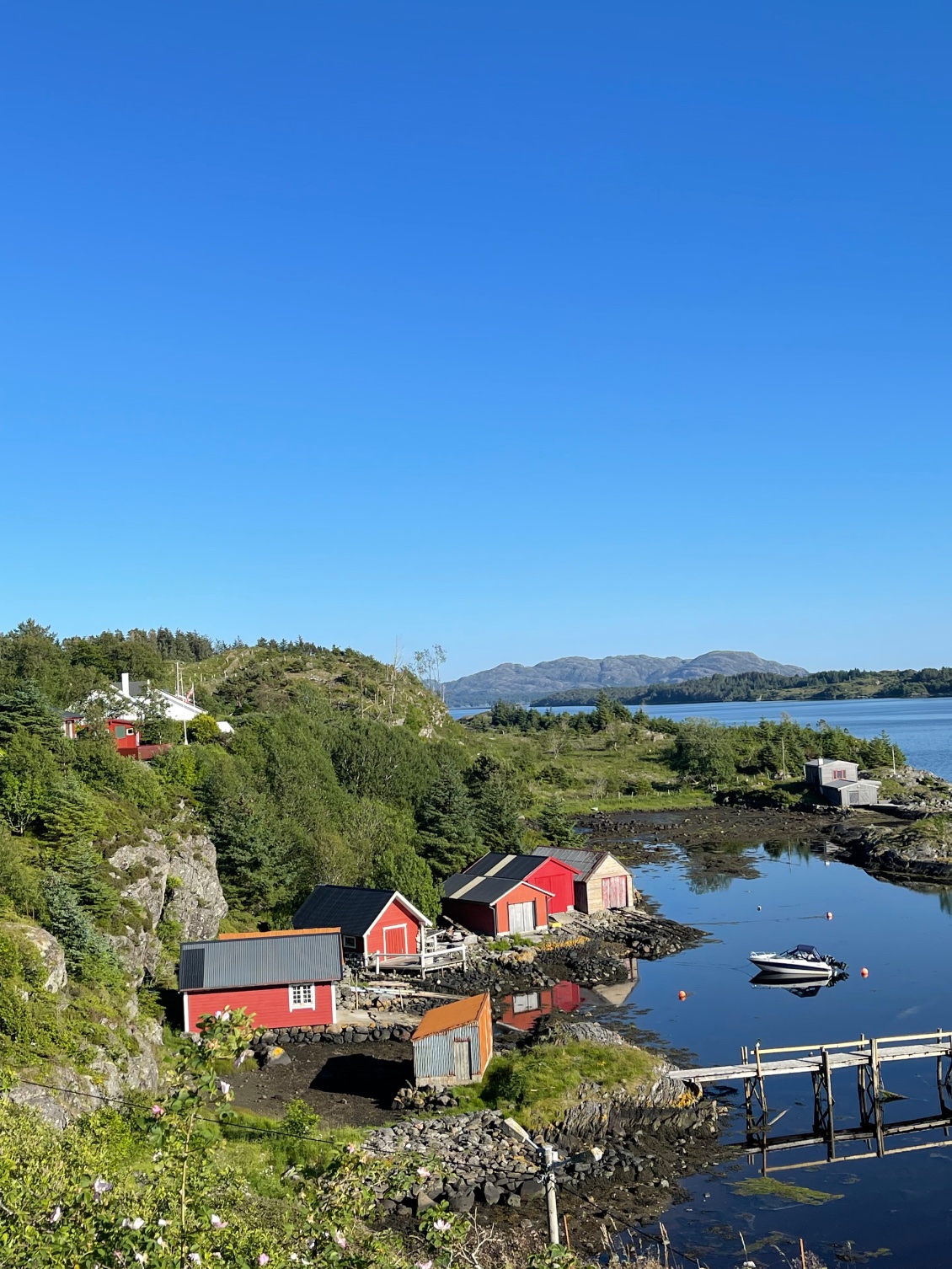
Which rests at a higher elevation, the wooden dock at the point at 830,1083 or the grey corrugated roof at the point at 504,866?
the grey corrugated roof at the point at 504,866

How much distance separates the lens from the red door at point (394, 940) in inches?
1650

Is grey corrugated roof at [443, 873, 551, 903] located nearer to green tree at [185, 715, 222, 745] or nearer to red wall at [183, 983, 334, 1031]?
red wall at [183, 983, 334, 1031]

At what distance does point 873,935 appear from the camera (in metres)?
48.4

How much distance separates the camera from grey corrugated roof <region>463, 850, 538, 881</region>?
4944 centimetres

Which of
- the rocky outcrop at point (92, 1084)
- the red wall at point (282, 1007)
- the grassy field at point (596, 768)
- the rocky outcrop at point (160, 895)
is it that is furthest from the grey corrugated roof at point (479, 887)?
the grassy field at point (596, 768)

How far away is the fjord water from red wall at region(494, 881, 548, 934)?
22.0 feet

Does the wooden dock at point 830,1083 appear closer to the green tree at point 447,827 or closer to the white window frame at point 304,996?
the white window frame at point 304,996

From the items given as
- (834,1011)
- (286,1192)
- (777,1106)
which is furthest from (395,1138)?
(834,1011)

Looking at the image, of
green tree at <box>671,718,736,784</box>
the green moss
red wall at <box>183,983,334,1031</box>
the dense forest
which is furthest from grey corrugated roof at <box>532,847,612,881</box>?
the dense forest

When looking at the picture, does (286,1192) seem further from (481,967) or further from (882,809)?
(882,809)

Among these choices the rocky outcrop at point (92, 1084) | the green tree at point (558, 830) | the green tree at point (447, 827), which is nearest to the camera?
the rocky outcrop at point (92, 1084)

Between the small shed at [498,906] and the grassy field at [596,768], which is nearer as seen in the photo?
the small shed at [498,906]

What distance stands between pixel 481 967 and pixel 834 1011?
14.3 m

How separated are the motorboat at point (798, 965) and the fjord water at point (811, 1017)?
2.36 feet
